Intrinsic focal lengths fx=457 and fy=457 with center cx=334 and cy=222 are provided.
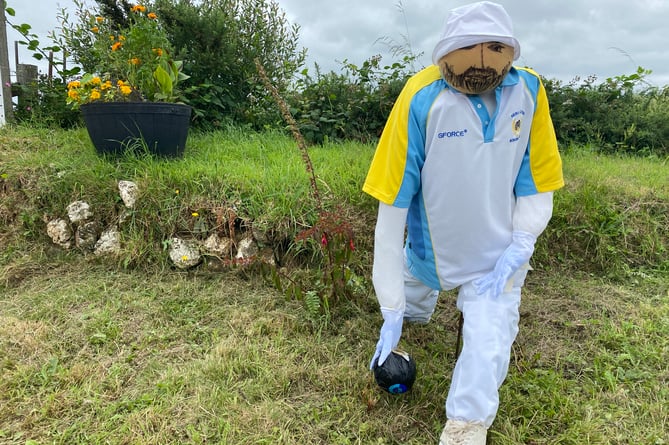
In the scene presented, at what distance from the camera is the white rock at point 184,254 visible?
260 centimetres

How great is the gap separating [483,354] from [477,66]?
0.88 meters

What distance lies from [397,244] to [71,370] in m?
1.40

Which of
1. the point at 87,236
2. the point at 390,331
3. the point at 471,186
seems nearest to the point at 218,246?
the point at 87,236

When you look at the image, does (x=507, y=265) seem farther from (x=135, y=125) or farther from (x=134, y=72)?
(x=134, y=72)

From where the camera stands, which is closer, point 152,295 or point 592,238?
point 152,295

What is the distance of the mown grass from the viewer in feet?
5.34

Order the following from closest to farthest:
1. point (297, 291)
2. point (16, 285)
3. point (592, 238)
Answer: point (297, 291), point (16, 285), point (592, 238)

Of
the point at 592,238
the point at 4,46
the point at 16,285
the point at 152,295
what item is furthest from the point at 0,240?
the point at 592,238

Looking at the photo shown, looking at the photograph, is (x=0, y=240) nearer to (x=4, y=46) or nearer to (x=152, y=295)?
(x=152, y=295)

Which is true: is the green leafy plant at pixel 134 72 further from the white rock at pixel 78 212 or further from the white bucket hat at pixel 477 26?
the white bucket hat at pixel 477 26

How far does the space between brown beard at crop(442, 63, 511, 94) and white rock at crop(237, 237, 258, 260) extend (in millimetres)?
1518

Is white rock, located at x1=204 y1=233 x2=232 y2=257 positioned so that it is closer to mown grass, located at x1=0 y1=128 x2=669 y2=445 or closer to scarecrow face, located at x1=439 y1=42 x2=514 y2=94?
mown grass, located at x1=0 y1=128 x2=669 y2=445

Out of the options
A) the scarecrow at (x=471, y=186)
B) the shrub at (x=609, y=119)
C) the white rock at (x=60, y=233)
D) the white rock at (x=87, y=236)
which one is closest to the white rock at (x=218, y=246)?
the white rock at (x=87, y=236)

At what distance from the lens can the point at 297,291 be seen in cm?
219
